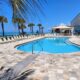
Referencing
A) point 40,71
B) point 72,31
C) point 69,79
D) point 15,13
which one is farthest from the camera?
point 72,31

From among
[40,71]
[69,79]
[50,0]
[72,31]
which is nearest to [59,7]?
[50,0]

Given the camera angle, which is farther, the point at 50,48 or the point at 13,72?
the point at 50,48

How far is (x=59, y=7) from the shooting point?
9.73 feet

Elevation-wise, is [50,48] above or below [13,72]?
below

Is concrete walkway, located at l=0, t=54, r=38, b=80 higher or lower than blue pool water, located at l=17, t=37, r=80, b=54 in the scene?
higher

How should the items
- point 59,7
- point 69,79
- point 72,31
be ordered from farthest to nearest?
point 72,31 < point 69,79 < point 59,7

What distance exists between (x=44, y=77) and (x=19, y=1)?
3.16 metres

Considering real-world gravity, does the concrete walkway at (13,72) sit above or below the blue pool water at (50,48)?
above

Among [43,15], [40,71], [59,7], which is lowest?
[40,71]

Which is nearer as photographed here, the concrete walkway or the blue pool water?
the concrete walkway

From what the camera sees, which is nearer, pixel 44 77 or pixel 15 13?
pixel 15 13

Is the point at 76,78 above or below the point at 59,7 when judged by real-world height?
below

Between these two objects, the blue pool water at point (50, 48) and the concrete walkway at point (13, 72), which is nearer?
the concrete walkway at point (13, 72)

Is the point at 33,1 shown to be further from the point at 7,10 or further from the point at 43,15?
the point at 7,10
